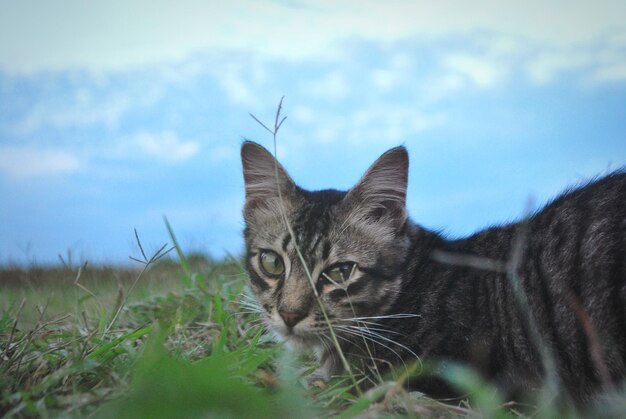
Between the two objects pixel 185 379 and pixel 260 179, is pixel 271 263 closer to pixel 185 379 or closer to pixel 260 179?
pixel 260 179

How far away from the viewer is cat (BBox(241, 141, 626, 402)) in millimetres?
2836

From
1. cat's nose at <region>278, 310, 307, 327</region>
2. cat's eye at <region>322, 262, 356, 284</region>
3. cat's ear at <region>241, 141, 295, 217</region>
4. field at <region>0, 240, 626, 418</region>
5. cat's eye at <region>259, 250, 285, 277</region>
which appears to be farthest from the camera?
cat's ear at <region>241, 141, 295, 217</region>

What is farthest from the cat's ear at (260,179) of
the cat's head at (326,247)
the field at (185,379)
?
the field at (185,379)

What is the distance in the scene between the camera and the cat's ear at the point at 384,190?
3176mm

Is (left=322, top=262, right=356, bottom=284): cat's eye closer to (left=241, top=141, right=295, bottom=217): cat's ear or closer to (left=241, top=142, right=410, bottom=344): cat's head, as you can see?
(left=241, top=142, right=410, bottom=344): cat's head

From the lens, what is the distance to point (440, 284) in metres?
3.16

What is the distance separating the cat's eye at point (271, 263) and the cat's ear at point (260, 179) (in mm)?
338

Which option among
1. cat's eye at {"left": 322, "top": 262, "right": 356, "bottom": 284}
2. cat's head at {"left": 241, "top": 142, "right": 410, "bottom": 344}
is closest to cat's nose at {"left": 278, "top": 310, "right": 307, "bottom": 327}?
cat's head at {"left": 241, "top": 142, "right": 410, "bottom": 344}

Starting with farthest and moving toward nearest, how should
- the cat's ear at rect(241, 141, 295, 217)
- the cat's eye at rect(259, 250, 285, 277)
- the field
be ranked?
the cat's ear at rect(241, 141, 295, 217) < the cat's eye at rect(259, 250, 285, 277) < the field

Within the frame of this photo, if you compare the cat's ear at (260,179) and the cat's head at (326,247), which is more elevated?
the cat's ear at (260,179)

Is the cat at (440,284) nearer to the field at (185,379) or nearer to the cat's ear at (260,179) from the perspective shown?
the cat's ear at (260,179)

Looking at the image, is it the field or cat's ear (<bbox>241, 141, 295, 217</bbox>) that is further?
cat's ear (<bbox>241, 141, 295, 217</bbox>)

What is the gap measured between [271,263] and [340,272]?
0.38m

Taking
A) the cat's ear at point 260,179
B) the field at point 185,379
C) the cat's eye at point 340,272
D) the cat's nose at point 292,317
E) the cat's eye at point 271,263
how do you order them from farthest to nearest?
the cat's ear at point 260,179, the cat's eye at point 271,263, the cat's eye at point 340,272, the cat's nose at point 292,317, the field at point 185,379
